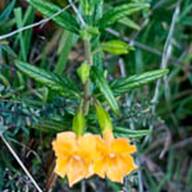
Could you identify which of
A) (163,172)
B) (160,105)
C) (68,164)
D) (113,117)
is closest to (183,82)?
(160,105)

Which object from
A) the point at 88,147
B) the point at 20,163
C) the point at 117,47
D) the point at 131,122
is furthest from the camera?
the point at 131,122

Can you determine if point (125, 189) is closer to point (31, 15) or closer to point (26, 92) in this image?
point (26, 92)

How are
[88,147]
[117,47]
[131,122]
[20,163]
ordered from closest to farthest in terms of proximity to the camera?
[88,147], [117,47], [20,163], [131,122]

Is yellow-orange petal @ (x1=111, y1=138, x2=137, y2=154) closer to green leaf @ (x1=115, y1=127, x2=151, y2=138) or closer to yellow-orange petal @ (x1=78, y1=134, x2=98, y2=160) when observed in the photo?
yellow-orange petal @ (x1=78, y1=134, x2=98, y2=160)

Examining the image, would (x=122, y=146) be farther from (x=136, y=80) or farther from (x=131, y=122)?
(x=131, y=122)

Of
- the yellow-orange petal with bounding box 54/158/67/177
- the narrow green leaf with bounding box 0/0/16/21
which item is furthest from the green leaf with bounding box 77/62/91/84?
the narrow green leaf with bounding box 0/0/16/21

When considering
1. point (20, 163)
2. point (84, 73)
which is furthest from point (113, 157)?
point (20, 163)

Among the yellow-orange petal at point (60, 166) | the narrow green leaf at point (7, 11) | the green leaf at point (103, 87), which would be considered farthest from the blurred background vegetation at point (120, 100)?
the yellow-orange petal at point (60, 166)
